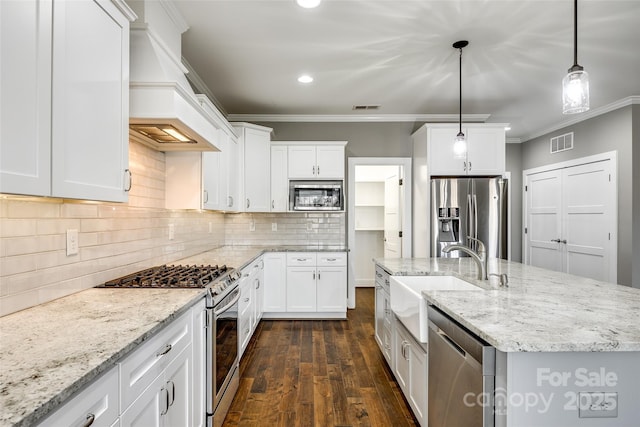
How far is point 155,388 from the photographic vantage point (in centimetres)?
123

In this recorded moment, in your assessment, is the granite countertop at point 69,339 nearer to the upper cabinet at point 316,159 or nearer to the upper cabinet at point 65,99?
the upper cabinet at point 65,99

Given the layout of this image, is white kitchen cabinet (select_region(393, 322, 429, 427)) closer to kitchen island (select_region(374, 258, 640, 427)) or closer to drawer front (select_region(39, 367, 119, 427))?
kitchen island (select_region(374, 258, 640, 427))

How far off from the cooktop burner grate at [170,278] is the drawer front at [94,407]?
2.75 feet

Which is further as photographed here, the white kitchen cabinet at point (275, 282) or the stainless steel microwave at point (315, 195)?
the stainless steel microwave at point (315, 195)

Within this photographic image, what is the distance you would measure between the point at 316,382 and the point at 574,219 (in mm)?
4529

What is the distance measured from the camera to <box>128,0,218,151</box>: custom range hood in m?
1.71

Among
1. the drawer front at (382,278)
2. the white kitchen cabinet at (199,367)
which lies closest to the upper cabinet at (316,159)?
the drawer front at (382,278)

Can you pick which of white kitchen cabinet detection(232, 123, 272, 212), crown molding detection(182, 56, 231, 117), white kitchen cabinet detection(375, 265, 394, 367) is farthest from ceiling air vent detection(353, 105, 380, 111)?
white kitchen cabinet detection(375, 265, 394, 367)

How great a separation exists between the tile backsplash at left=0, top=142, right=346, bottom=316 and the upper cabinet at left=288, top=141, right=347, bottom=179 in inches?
A: 54.2

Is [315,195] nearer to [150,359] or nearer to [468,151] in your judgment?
[468,151]

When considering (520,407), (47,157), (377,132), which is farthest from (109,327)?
(377,132)

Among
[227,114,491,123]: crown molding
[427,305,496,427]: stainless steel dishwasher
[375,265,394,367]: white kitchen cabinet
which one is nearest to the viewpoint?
[427,305,496,427]: stainless steel dishwasher

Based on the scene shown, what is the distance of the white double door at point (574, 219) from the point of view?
4.21 metres

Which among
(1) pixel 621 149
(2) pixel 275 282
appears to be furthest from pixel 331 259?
(1) pixel 621 149
